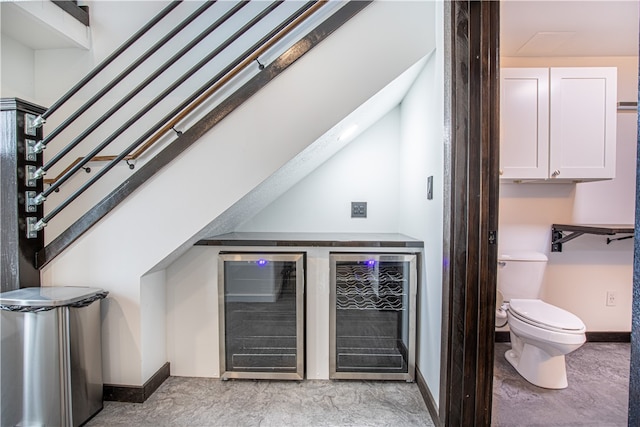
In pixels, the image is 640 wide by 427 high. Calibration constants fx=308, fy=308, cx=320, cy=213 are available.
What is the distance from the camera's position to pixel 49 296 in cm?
155

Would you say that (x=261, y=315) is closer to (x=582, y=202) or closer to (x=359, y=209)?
(x=359, y=209)

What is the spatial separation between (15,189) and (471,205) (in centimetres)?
234

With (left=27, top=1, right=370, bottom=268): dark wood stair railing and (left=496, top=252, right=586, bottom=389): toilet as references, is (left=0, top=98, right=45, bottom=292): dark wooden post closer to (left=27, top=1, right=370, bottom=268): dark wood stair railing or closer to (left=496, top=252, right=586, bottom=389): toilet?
(left=27, top=1, right=370, bottom=268): dark wood stair railing

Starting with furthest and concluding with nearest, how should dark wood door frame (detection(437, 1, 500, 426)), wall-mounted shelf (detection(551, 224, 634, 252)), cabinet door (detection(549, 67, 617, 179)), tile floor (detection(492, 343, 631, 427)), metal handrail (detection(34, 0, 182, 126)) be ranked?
cabinet door (detection(549, 67, 617, 179))
wall-mounted shelf (detection(551, 224, 634, 252))
tile floor (detection(492, 343, 631, 427))
metal handrail (detection(34, 0, 182, 126))
dark wood door frame (detection(437, 1, 500, 426))

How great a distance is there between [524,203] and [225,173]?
2.46 m

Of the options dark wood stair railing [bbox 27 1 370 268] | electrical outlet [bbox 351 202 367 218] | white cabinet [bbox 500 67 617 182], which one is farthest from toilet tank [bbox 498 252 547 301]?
dark wood stair railing [bbox 27 1 370 268]

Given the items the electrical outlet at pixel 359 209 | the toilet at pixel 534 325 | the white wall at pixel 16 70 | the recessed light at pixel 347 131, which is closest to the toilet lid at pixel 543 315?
the toilet at pixel 534 325

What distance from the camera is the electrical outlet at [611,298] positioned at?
101 inches

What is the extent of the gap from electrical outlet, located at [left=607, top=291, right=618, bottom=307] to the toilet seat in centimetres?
82

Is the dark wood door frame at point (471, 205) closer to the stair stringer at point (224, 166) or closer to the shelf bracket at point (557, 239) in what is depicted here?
the stair stringer at point (224, 166)

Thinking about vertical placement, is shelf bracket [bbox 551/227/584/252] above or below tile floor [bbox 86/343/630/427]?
above

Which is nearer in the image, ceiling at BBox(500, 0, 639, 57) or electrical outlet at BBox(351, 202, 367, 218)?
ceiling at BBox(500, 0, 639, 57)

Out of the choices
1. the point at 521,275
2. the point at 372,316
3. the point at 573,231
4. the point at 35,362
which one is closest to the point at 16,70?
the point at 35,362

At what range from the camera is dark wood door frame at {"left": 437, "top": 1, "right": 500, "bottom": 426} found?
1.36 metres
